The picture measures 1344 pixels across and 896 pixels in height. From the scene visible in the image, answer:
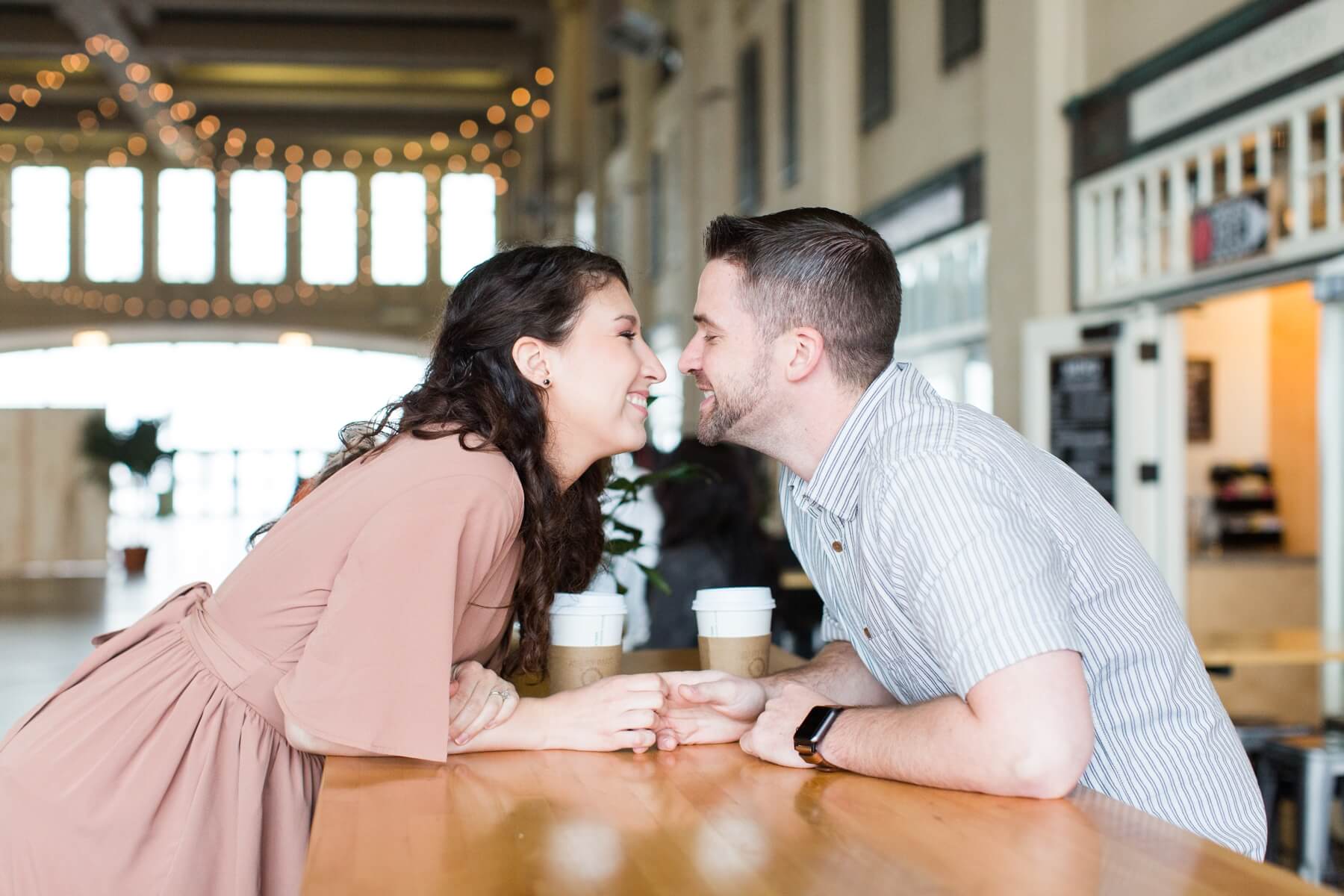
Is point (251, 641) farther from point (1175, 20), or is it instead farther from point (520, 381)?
point (1175, 20)

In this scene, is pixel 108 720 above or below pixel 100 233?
below

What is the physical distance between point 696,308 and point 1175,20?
406 cm

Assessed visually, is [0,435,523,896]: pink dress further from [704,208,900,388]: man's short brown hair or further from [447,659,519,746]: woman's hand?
[704,208,900,388]: man's short brown hair

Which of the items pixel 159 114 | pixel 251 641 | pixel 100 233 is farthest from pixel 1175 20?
pixel 100 233

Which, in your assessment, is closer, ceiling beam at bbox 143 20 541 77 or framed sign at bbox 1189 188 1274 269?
framed sign at bbox 1189 188 1274 269

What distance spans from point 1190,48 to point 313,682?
4469mm

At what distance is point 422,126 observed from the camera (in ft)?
67.7

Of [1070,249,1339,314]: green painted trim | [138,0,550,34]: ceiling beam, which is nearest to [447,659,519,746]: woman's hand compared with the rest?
[1070,249,1339,314]: green painted trim

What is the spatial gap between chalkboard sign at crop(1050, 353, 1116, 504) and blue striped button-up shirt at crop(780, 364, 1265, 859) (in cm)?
419

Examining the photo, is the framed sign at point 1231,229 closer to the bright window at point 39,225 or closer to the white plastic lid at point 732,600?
the white plastic lid at point 732,600

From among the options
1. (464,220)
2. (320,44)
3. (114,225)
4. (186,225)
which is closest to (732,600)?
(320,44)

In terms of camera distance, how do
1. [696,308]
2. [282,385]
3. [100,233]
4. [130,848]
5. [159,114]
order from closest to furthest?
1. [130,848]
2. [696,308]
3. [159,114]
4. [100,233]
5. [282,385]

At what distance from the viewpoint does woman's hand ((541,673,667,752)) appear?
1492mm

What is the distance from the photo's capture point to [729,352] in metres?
1.67
